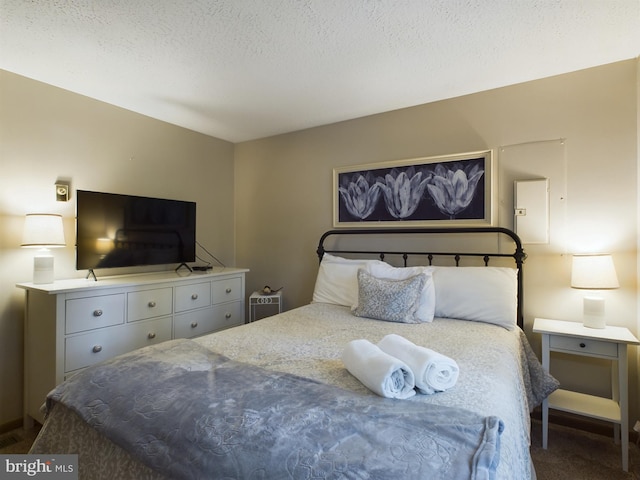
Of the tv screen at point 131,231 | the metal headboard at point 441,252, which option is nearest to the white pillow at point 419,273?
the metal headboard at point 441,252

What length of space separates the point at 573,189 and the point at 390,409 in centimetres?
212

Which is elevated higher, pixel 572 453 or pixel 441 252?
pixel 441 252

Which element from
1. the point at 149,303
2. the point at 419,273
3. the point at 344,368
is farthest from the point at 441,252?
the point at 149,303

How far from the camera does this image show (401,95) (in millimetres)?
2580

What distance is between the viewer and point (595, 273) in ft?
6.34

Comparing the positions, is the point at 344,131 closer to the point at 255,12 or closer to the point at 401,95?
the point at 401,95

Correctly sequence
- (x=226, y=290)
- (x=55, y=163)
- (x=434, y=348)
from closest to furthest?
(x=434, y=348) → (x=55, y=163) → (x=226, y=290)

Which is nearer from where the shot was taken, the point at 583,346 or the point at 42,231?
the point at 583,346

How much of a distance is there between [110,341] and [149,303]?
0.36 meters

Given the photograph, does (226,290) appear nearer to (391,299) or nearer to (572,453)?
(391,299)

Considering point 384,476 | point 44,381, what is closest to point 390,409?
point 384,476

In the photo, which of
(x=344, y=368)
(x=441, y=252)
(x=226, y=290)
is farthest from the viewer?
(x=226, y=290)

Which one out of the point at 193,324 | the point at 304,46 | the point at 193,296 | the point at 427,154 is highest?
the point at 304,46

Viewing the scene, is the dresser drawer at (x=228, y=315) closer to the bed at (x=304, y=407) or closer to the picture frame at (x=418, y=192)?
the bed at (x=304, y=407)
